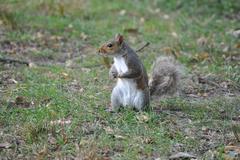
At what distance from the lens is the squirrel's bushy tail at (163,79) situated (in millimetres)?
6145

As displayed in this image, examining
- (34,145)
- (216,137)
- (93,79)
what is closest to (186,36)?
(93,79)

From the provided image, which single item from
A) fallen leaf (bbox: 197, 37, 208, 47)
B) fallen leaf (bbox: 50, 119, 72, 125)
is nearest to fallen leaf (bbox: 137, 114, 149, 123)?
fallen leaf (bbox: 50, 119, 72, 125)

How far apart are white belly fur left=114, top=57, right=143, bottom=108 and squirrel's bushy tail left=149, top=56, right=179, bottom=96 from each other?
0.40 metres

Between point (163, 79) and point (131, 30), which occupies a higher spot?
point (131, 30)

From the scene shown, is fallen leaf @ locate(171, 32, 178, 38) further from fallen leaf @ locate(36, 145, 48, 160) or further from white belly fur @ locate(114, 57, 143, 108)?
fallen leaf @ locate(36, 145, 48, 160)

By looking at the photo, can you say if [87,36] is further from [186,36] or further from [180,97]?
[180,97]

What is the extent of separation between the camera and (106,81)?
730cm

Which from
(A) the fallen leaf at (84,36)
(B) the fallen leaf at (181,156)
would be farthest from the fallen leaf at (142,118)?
(A) the fallen leaf at (84,36)

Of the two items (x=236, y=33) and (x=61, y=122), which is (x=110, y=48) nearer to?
(x=61, y=122)

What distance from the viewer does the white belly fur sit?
229 inches

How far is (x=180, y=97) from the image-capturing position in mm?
6641

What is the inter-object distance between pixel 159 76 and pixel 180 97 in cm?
57

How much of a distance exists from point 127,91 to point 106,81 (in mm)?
1479

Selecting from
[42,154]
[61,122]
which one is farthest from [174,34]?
[42,154]
